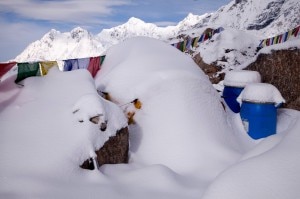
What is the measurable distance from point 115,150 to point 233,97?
3.30 meters

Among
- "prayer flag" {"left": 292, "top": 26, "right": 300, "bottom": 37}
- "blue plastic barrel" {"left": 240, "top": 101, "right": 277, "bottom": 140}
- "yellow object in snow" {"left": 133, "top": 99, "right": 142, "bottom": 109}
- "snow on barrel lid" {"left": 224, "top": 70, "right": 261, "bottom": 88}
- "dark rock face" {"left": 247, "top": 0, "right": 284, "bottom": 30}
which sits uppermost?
"dark rock face" {"left": 247, "top": 0, "right": 284, "bottom": 30}

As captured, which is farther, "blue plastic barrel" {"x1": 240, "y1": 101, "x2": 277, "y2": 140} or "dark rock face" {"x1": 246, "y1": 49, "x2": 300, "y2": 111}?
"dark rock face" {"x1": 246, "y1": 49, "x2": 300, "y2": 111}

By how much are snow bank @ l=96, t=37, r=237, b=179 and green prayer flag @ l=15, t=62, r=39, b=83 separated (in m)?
Answer: 1.08

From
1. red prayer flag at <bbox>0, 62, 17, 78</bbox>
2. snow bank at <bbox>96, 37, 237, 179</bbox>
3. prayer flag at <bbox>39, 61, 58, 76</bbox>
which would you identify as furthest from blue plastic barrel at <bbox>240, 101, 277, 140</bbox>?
red prayer flag at <bbox>0, 62, 17, 78</bbox>

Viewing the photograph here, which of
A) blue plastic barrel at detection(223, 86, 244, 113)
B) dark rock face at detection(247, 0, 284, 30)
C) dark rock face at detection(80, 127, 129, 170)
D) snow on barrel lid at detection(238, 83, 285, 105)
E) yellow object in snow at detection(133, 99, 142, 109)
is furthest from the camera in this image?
dark rock face at detection(247, 0, 284, 30)

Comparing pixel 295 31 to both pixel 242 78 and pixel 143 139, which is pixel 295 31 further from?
pixel 143 139

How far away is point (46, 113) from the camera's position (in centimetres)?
354

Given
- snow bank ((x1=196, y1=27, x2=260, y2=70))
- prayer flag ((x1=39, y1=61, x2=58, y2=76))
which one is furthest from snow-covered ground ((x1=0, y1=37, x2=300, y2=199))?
snow bank ((x1=196, y1=27, x2=260, y2=70))

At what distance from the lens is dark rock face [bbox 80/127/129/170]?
136 inches

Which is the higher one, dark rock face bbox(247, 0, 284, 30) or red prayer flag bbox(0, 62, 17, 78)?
dark rock face bbox(247, 0, 284, 30)

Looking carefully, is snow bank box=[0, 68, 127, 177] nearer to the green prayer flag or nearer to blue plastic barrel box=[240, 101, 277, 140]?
the green prayer flag

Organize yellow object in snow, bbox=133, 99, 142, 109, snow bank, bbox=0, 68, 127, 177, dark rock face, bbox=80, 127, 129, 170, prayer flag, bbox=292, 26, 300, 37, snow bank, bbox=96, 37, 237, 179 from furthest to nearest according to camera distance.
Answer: prayer flag, bbox=292, 26, 300, 37 < yellow object in snow, bbox=133, 99, 142, 109 < snow bank, bbox=96, 37, 237, 179 < dark rock face, bbox=80, 127, 129, 170 < snow bank, bbox=0, 68, 127, 177

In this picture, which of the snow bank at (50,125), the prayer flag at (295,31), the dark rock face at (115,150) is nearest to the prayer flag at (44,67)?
the snow bank at (50,125)

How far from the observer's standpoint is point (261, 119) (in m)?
5.21
